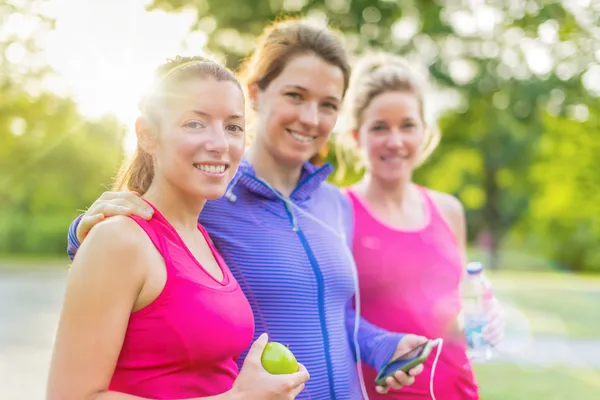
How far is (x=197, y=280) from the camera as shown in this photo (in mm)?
1948

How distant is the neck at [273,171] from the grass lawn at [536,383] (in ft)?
16.7

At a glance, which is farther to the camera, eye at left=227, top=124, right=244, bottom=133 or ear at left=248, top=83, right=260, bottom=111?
ear at left=248, top=83, right=260, bottom=111

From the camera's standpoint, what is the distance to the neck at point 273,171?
2879 millimetres

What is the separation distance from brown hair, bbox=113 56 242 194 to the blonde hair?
1504 millimetres

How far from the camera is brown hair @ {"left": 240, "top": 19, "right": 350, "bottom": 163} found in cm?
284

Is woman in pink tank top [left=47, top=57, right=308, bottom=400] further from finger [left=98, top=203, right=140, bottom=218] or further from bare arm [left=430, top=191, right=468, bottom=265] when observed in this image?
bare arm [left=430, top=191, right=468, bottom=265]

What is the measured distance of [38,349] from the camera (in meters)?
9.80

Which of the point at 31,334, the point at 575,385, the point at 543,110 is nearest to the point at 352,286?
the point at 575,385

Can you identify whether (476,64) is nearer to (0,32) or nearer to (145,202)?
(0,32)

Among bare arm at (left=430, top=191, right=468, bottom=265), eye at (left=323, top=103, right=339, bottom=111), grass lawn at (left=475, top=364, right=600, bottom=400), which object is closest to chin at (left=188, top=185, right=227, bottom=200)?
eye at (left=323, top=103, right=339, bottom=111)

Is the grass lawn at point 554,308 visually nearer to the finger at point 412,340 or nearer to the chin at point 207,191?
the finger at point 412,340

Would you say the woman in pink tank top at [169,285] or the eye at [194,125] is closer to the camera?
the woman in pink tank top at [169,285]


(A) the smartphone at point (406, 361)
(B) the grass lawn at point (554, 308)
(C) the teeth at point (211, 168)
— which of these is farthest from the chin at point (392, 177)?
(B) the grass lawn at point (554, 308)

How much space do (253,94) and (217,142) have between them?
0.99 meters
